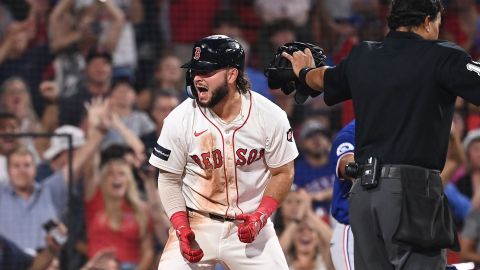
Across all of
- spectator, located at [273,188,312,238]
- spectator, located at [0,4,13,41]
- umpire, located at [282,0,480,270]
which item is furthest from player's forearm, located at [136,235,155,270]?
umpire, located at [282,0,480,270]

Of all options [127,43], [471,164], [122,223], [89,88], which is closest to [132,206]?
[122,223]

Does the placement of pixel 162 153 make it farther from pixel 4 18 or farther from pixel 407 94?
pixel 4 18

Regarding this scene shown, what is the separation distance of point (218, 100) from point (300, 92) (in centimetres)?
54

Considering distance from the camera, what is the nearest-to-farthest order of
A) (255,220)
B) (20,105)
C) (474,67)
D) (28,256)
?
(474,67) < (255,220) < (28,256) < (20,105)

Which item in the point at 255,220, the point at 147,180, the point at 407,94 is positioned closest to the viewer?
the point at 407,94

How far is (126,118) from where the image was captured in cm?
845

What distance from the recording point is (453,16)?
31.2ft

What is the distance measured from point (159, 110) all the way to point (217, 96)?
3.57 m

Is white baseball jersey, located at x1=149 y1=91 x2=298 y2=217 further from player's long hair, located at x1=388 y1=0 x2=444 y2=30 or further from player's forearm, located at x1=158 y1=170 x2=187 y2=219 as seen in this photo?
player's long hair, located at x1=388 y1=0 x2=444 y2=30

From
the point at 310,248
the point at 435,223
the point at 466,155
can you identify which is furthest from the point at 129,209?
the point at 435,223

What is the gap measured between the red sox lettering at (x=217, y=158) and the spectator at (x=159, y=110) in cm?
345

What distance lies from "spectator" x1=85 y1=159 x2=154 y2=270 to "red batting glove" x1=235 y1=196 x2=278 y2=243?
309 centimetres

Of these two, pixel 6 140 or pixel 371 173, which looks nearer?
pixel 371 173

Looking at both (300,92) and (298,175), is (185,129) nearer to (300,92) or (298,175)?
(300,92)
